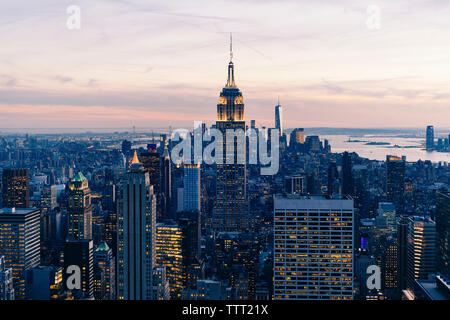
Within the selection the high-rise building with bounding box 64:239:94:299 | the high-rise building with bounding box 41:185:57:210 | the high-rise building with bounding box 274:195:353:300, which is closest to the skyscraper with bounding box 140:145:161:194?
the high-rise building with bounding box 41:185:57:210

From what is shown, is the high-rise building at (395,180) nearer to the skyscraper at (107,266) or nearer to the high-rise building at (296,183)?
the high-rise building at (296,183)

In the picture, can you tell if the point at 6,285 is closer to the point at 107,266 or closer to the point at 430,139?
the point at 107,266

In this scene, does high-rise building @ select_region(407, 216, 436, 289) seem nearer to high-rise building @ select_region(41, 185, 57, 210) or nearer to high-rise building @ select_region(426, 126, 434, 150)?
high-rise building @ select_region(426, 126, 434, 150)

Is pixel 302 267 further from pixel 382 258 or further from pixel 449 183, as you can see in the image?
pixel 449 183

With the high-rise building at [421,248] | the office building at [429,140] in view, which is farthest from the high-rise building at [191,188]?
the office building at [429,140]

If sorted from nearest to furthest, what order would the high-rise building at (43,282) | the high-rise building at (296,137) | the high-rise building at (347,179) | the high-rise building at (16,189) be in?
the high-rise building at (43,282) → the high-rise building at (296,137) → the high-rise building at (16,189) → the high-rise building at (347,179)
